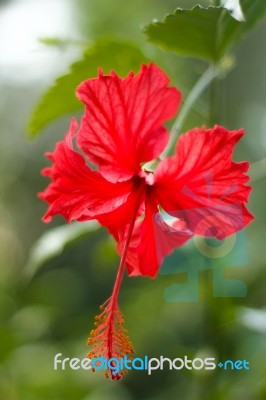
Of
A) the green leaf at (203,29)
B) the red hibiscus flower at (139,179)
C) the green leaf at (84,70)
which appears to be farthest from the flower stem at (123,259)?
the green leaf at (84,70)

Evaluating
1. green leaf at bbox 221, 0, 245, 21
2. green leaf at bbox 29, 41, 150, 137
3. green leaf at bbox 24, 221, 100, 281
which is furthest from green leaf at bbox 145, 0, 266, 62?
green leaf at bbox 24, 221, 100, 281

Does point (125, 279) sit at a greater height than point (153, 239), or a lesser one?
lesser

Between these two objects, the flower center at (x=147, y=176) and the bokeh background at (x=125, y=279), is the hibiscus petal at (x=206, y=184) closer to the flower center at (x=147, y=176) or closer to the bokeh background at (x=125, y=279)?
the flower center at (x=147, y=176)

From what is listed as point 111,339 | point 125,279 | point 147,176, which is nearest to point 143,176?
point 147,176

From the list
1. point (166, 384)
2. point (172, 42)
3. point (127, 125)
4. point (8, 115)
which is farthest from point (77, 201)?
point (8, 115)

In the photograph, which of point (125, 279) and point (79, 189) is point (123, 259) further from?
point (125, 279)

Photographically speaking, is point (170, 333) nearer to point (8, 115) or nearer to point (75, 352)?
point (75, 352)

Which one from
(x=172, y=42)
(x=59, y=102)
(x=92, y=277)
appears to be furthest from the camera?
(x=92, y=277)
